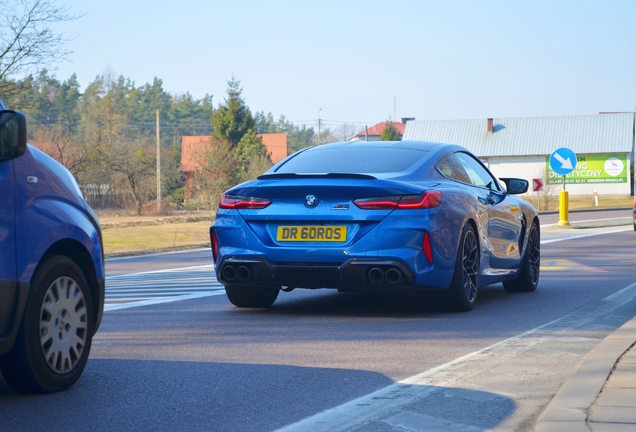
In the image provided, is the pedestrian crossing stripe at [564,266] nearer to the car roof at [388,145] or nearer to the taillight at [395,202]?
the car roof at [388,145]

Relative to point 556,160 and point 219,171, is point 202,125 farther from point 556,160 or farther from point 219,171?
point 556,160

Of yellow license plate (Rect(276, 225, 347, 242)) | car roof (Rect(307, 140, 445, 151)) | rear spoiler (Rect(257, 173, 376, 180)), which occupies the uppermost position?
car roof (Rect(307, 140, 445, 151))

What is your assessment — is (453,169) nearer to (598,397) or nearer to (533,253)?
(533,253)

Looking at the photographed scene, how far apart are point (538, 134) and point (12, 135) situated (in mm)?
86955

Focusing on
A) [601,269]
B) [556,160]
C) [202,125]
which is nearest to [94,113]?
[202,125]

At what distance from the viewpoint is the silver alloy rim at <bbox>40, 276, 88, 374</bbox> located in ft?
16.9

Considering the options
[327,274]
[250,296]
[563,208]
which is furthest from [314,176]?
[563,208]

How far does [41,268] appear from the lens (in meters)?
5.13

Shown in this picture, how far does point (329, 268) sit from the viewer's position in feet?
25.8

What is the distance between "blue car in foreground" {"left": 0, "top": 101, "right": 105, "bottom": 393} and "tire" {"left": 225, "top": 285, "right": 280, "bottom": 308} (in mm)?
3311

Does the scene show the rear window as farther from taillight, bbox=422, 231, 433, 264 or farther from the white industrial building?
the white industrial building

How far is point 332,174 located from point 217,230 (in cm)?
111

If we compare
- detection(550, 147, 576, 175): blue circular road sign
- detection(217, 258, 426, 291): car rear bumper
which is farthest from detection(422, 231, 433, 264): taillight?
detection(550, 147, 576, 175): blue circular road sign

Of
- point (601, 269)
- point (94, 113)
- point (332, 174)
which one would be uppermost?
point (94, 113)
